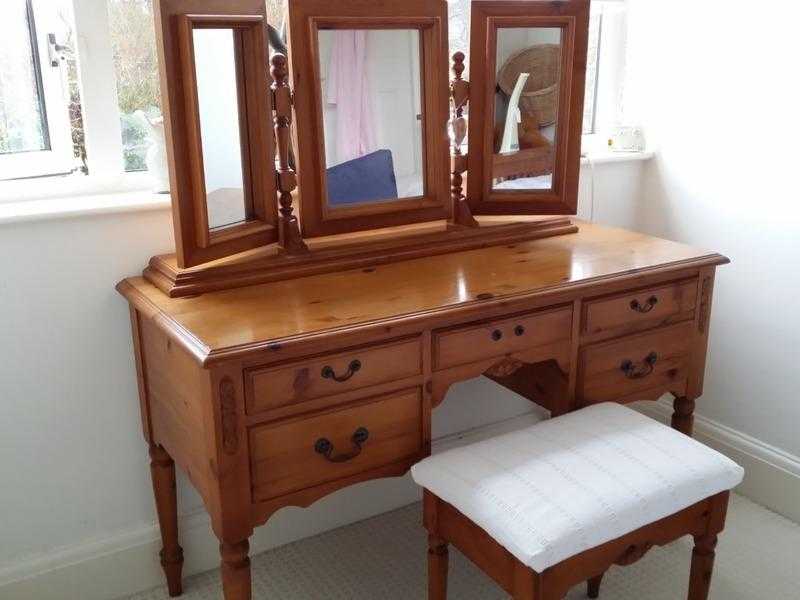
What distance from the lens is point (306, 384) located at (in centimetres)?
137

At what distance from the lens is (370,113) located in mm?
1688

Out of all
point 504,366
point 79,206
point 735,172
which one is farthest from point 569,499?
point 735,172

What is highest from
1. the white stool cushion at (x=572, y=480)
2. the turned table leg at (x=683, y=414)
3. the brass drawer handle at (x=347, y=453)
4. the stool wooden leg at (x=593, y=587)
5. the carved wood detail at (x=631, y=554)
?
the brass drawer handle at (x=347, y=453)

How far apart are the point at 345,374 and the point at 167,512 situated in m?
0.63

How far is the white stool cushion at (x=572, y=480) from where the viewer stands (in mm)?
1302

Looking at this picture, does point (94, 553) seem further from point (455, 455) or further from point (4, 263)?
point (455, 455)

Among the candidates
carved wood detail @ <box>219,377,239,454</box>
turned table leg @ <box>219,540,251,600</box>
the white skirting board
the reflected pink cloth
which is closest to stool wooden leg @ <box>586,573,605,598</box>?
the white skirting board

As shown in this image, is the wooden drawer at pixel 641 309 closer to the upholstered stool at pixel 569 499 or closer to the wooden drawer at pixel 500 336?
the wooden drawer at pixel 500 336

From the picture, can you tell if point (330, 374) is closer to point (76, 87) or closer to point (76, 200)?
point (76, 200)

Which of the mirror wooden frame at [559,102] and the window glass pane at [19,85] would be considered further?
the mirror wooden frame at [559,102]

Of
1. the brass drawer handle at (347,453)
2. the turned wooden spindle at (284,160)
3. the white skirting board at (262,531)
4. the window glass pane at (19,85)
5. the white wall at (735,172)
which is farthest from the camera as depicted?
the white wall at (735,172)

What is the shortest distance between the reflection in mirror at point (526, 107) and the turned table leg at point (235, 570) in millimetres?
977

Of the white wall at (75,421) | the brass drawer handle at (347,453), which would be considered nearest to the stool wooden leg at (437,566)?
the brass drawer handle at (347,453)

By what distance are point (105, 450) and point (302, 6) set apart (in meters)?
1.01
